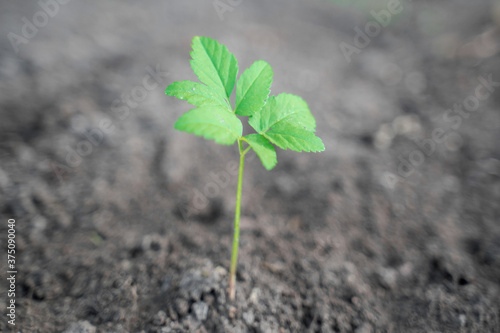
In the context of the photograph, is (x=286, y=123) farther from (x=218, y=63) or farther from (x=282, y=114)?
(x=218, y=63)

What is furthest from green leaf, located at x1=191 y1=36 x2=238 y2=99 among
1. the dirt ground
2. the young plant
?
the dirt ground

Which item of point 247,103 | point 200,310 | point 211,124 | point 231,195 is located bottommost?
point 200,310

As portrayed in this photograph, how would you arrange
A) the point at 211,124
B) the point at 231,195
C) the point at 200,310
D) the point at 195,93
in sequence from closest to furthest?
the point at 211,124
the point at 195,93
the point at 200,310
the point at 231,195

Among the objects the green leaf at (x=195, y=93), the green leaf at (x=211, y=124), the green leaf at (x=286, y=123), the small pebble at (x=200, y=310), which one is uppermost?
the green leaf at (x=286, y=123)

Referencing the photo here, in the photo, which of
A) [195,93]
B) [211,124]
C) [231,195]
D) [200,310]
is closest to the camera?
[211,124]

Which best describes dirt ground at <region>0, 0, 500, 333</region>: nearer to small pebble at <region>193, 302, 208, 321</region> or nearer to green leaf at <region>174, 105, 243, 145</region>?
small pebble at <region>193, 302, 208, 321</region>

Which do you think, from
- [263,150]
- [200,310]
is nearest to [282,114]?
[263,150]

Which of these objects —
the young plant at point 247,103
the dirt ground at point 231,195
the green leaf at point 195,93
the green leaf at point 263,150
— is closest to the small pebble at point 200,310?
the dirt ground at point 231,195

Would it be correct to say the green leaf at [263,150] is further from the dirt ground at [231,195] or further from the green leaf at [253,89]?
the dirt ground at [231,195]
